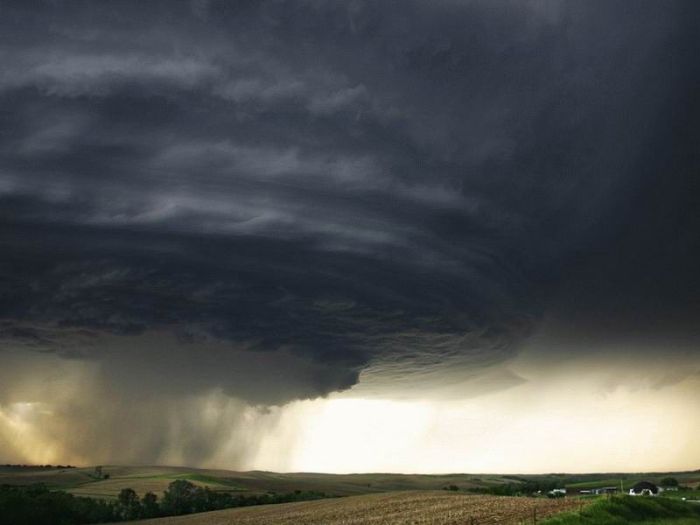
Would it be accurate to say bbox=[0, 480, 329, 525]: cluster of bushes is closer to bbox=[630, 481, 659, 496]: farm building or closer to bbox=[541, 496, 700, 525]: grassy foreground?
bbox=[541, 496, 700, 525]: grassy foreground

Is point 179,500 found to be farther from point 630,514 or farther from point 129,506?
point 630,514

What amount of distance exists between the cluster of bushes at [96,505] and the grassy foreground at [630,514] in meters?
74.4

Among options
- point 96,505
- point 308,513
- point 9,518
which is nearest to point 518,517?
point 308,513

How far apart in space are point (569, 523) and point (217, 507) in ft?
357

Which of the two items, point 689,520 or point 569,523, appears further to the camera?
point 689,520

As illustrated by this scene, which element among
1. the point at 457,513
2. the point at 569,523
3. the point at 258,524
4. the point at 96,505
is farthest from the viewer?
the point at 96,505

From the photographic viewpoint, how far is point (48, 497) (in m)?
106

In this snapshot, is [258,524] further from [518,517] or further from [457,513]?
[518,517]

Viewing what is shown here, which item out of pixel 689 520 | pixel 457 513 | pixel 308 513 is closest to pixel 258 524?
pixel 308 513

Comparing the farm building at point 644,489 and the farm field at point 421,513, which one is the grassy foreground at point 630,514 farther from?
the farm building at point 644,489

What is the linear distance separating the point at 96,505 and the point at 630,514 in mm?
88875

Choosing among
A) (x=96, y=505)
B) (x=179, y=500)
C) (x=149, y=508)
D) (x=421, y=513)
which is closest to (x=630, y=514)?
(x=421, y=513)

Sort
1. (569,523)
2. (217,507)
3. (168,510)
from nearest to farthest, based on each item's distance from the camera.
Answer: (569,523) < (168,510) < (217,507)

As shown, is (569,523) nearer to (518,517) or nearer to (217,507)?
(518,517)
